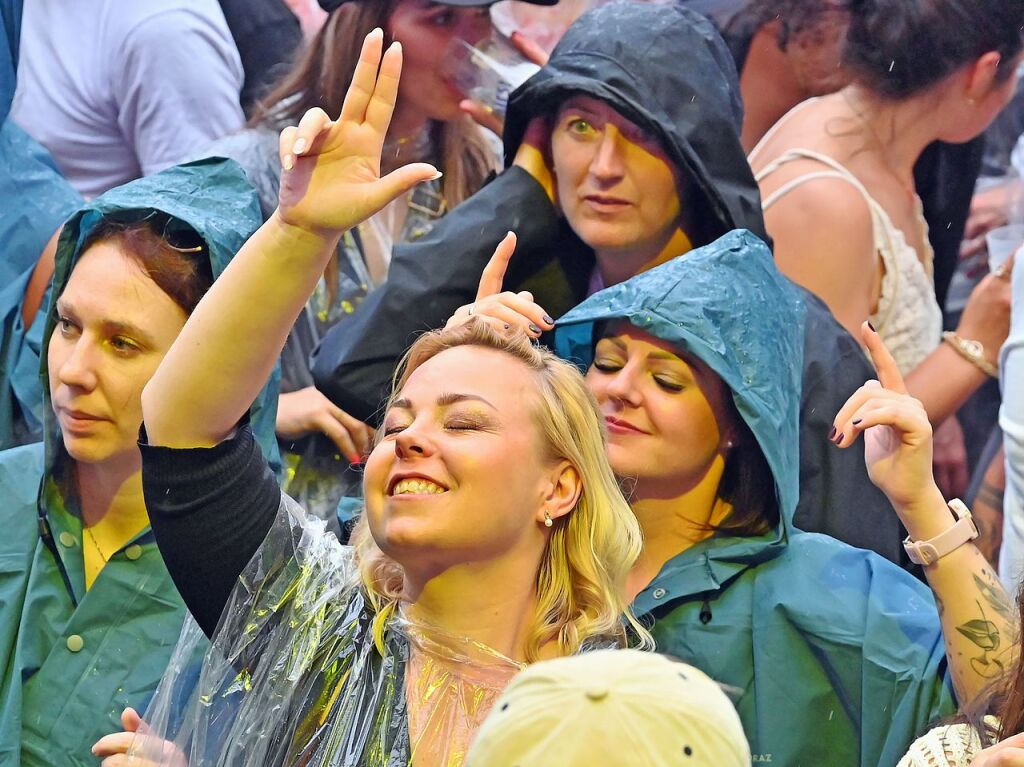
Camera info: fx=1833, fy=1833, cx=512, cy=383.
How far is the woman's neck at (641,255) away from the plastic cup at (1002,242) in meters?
1.04

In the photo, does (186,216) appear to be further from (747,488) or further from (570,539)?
(747,488)

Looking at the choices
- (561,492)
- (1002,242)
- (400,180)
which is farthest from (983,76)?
(400,180)

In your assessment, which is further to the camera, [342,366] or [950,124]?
[950,124]

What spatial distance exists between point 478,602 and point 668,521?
51cm

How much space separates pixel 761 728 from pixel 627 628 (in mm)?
243

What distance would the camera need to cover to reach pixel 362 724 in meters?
2.34

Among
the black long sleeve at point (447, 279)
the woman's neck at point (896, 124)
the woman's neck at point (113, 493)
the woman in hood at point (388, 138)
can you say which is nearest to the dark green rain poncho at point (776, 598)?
the black long sleeve at point (447, 279)

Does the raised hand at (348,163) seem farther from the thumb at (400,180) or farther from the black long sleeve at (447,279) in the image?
the black long sleeve at (447,279)

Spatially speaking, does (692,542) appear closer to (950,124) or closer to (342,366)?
(342,366)

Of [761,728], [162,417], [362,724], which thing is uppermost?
[162,417]

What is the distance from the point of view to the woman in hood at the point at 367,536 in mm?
2346

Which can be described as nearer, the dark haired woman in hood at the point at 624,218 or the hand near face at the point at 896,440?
the hand near face at the point at 896,440

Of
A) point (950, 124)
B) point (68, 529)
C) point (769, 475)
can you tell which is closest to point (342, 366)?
point (68, 529)

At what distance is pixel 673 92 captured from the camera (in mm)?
3250
